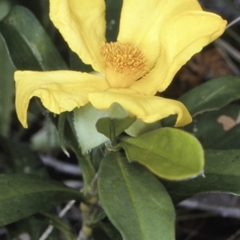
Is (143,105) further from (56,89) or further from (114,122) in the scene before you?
(56,89)

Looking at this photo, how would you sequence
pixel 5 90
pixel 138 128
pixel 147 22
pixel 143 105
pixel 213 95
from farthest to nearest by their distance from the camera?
pixel 5 90
pixel 213 95
pixel 147 22
pixel 138 128
pixel 143 105

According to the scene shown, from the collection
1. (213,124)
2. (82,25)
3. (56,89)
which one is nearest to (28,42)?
(82,25)

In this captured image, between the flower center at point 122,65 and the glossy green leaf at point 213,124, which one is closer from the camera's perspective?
the flower center at point 122,65

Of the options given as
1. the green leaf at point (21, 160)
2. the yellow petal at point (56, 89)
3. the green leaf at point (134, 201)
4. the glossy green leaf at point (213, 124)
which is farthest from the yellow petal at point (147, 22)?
the green leaf at point (21, 160)

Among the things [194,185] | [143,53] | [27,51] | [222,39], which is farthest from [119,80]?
Result: [222,39]

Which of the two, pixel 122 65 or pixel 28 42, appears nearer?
pixel 122 65

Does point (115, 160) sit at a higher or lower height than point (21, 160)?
higher

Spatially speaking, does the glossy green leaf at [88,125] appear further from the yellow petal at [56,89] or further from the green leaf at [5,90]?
the green leaf at [5,90]
